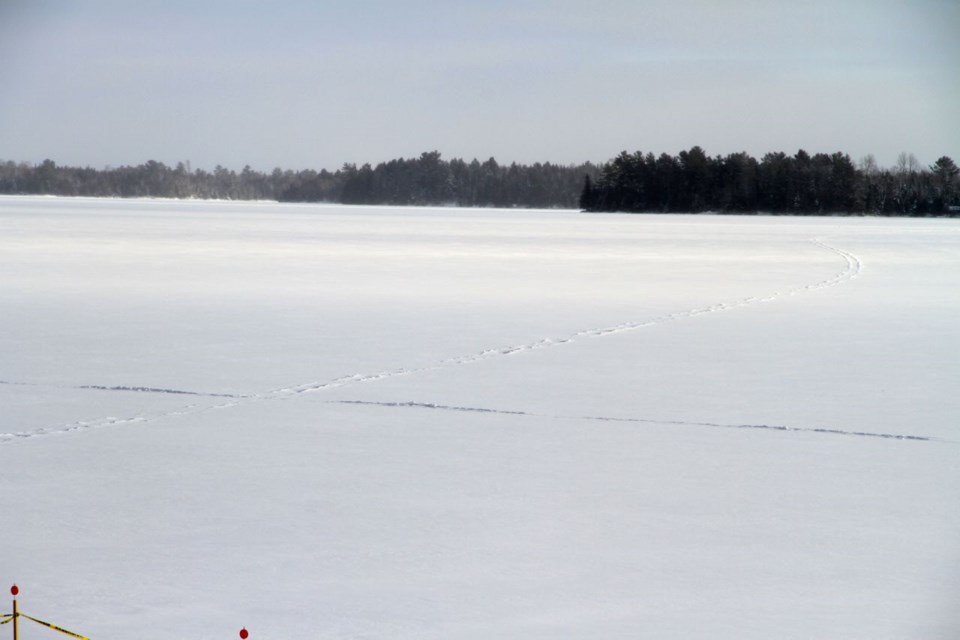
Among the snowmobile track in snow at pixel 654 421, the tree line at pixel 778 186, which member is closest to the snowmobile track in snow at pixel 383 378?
the snowmobile track in snow at pixel 654 421

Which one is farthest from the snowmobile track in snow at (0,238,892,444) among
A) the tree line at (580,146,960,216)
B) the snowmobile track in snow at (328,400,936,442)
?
the tree line at (580,146,960,216)

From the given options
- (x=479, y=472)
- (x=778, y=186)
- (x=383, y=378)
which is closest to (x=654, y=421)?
(x=479, y=472)

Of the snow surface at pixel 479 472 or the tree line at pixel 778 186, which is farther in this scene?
the tree line at pixel 778 186

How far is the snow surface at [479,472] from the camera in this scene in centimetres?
392

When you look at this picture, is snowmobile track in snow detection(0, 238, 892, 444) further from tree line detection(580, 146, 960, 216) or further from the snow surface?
tree line detection(580, 146, 960, 216)

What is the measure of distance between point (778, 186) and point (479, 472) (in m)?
97.7

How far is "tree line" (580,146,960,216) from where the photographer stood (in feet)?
324

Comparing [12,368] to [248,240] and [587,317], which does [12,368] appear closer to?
[587,317]

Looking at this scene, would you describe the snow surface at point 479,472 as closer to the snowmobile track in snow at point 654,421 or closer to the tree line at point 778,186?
the snowmobile track in snow at point 654,421

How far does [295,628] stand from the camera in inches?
145

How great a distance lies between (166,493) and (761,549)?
2.51 metres

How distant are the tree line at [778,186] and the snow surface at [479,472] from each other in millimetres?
88760

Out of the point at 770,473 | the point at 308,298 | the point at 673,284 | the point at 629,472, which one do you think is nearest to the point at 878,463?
the point at 770,473

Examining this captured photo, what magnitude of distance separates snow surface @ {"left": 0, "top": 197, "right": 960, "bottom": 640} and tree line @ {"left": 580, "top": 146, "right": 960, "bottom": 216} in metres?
88.8
